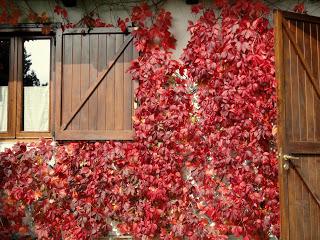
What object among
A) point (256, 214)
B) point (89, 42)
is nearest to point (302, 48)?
point (256, 214)

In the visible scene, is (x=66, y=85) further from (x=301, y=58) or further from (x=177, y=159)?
(x=301, y=58)

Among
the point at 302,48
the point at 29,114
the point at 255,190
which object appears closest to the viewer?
the point at 302,48

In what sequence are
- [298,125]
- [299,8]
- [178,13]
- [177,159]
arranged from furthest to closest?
[178,13], [299,8], [177,159], [298,125]

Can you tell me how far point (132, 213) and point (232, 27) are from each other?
244cm

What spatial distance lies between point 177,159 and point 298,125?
54.2 inches

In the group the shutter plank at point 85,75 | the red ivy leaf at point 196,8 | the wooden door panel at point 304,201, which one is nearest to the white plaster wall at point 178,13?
the red ivy leaf at point 196,8

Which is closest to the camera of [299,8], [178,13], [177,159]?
[177,159]

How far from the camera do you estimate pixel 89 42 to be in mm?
4785

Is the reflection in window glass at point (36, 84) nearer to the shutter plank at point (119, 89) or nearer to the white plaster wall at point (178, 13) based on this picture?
the white plaster wall at point (178, 13)

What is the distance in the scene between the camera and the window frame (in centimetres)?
495

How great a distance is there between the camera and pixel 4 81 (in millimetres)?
5066

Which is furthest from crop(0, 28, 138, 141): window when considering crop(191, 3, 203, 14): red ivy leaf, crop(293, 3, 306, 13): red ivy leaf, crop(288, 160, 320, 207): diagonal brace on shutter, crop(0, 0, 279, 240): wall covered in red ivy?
crop(293, 3, 306, 13): red ivy leaf

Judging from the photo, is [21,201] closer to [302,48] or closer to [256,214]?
[256,214]

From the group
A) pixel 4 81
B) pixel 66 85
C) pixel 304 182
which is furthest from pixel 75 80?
pixel 304 182
